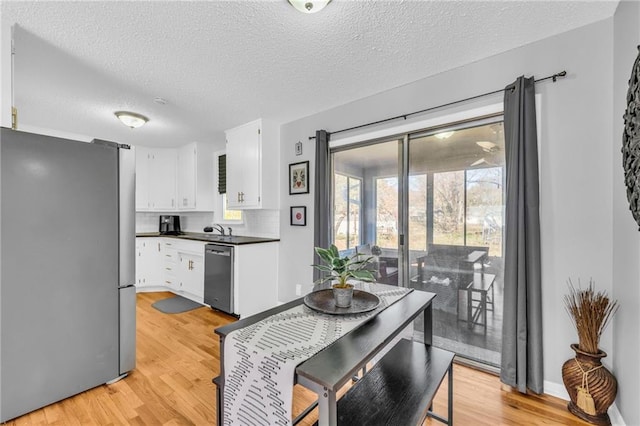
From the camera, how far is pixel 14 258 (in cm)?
174

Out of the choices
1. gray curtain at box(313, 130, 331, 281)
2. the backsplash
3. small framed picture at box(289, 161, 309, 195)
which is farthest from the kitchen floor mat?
small framed picture at box(289, 161, 309, 195)

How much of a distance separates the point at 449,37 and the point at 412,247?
171cm

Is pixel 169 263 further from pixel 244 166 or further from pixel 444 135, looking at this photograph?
pixel 444 135

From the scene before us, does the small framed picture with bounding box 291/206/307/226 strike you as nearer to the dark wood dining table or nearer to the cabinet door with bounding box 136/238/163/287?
the dark wood dining table

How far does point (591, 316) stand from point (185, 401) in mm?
2665

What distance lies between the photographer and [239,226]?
4.55m

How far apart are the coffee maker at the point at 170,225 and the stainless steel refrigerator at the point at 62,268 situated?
127 inches

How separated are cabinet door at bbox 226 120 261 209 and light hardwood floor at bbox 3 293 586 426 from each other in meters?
1.93

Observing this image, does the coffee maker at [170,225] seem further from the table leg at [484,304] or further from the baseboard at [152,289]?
the table leg at [484,304]

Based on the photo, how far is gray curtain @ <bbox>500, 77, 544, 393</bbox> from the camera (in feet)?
6.29

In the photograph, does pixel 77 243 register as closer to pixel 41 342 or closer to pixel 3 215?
pixel 3 215

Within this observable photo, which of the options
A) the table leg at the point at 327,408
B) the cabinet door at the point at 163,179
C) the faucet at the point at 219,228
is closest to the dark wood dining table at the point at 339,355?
the table leg at the point at 327,408

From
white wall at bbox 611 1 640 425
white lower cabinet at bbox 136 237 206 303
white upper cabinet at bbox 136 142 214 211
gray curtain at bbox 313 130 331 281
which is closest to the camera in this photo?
white wall at bbox 611 1 640 425

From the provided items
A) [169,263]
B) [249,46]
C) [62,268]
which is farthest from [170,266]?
[249,46]
